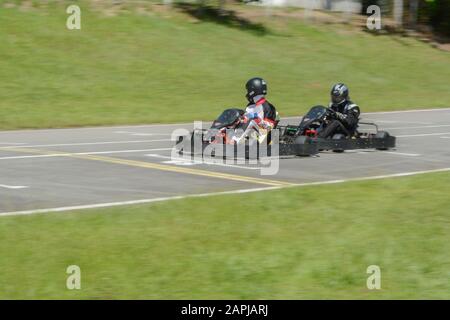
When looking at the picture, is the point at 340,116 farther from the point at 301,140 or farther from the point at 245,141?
the point at 245,141

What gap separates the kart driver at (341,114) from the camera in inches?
755

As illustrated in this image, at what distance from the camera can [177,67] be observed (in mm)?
34375

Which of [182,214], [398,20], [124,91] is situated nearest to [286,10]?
[398,20]

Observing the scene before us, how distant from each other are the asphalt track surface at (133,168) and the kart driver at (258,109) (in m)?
0.82

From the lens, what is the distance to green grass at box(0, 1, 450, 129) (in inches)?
1091

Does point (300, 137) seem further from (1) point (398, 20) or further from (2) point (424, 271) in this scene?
(1) point (398, 20)

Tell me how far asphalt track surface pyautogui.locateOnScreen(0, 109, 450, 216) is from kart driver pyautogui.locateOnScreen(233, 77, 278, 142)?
2.70ft

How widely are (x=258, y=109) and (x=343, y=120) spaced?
8.06 feet

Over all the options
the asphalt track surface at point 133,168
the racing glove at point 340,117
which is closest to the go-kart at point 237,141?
the asphalt track surface at point 133,168

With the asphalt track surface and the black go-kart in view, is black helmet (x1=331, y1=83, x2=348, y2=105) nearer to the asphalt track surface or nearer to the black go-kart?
the black go-kart

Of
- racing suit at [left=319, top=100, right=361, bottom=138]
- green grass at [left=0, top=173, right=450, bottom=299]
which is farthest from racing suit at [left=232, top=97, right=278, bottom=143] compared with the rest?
green grass at [left=0, top=173, right=450, bottom=299]

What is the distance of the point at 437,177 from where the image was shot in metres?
15.0

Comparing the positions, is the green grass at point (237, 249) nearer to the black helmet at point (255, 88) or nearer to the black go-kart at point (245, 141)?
the black go-kart at point (245, 141)

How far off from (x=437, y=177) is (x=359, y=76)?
23404 millimetres
